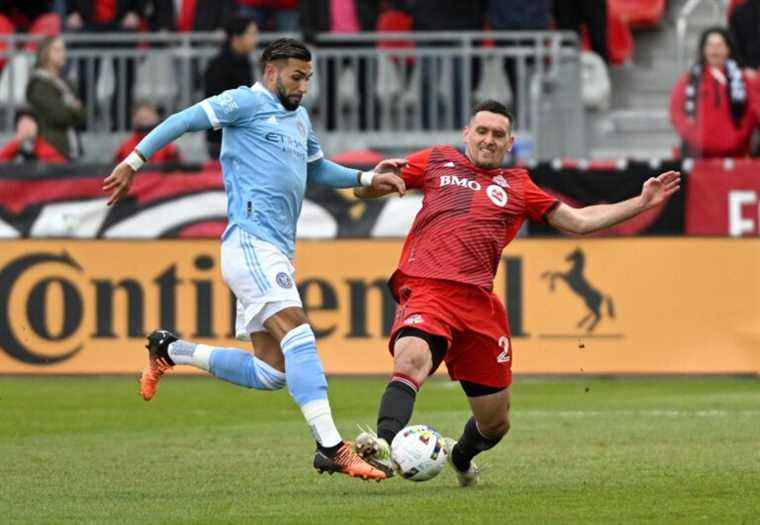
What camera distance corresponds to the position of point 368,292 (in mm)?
17688

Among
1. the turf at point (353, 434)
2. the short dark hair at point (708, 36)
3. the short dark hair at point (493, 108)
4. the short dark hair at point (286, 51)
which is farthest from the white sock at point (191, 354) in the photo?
the short dark hair at point (708, 36)

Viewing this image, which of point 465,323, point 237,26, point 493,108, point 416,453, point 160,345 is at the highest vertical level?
point 237,26

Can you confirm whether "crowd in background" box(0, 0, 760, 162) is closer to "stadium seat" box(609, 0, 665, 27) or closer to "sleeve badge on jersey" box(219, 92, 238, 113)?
"stadium seat" box(609, 0, 665, 27)

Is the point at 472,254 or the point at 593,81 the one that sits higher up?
the point at 593,81

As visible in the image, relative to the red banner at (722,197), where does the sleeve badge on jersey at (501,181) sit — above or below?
above

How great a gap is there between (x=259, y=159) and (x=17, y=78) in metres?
11.5

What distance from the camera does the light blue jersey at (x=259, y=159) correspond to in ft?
33.7

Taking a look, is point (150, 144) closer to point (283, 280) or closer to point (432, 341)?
point (283, 280)

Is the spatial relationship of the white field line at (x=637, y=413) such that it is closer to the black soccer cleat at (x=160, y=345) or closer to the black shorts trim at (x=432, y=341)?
the black soccer cleat at (x=160, y=345)

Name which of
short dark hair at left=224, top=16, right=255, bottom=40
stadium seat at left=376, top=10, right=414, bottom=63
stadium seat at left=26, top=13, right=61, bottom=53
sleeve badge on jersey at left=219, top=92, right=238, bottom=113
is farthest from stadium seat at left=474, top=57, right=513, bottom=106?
sleeve badge on jersey at left=219, top=92, right=238, bottom=113

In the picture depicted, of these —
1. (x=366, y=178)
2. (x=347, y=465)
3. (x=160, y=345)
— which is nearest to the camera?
(x=347, y=465)

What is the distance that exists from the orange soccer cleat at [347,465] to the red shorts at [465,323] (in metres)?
0.60

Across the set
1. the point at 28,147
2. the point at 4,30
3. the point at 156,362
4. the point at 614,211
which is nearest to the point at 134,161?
the point at 156,362

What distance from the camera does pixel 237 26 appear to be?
19.2 meters
